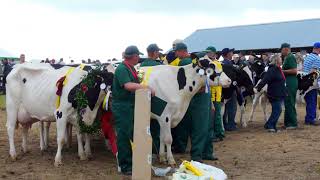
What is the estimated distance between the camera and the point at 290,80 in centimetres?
1317

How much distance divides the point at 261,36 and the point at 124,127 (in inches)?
912

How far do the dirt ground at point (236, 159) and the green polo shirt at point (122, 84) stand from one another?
1282mm

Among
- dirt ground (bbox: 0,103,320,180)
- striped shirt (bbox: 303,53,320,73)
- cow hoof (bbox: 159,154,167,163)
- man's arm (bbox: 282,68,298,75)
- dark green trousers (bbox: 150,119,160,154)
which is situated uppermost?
striped shirt (bbox: 303,53,320,73)

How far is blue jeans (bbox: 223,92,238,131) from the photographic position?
13.1 m

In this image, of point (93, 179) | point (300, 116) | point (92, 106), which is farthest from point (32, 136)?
point (300, 116)

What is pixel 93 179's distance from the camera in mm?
7766

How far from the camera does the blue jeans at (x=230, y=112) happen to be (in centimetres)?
1313

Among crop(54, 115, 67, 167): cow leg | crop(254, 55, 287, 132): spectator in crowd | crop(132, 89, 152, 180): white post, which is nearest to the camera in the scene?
crop(132, 89, 152, 180): white post

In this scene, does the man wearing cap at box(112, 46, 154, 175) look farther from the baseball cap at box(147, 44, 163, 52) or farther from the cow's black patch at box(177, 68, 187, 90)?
the baseball cap at box(147, 44, 163, 52)

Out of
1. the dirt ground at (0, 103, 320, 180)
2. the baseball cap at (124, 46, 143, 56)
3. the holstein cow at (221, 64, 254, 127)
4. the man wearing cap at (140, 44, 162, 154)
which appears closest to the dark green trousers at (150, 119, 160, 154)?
the man wearing cap at (140, 44, 162, 154)

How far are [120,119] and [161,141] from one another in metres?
1.31

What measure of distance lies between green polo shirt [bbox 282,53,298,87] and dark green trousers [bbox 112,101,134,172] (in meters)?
6.58

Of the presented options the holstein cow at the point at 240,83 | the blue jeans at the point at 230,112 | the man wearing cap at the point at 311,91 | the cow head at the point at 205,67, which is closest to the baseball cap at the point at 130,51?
the cow head at the point at 205,67

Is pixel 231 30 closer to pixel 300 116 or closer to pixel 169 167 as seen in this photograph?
pixel 300 116
